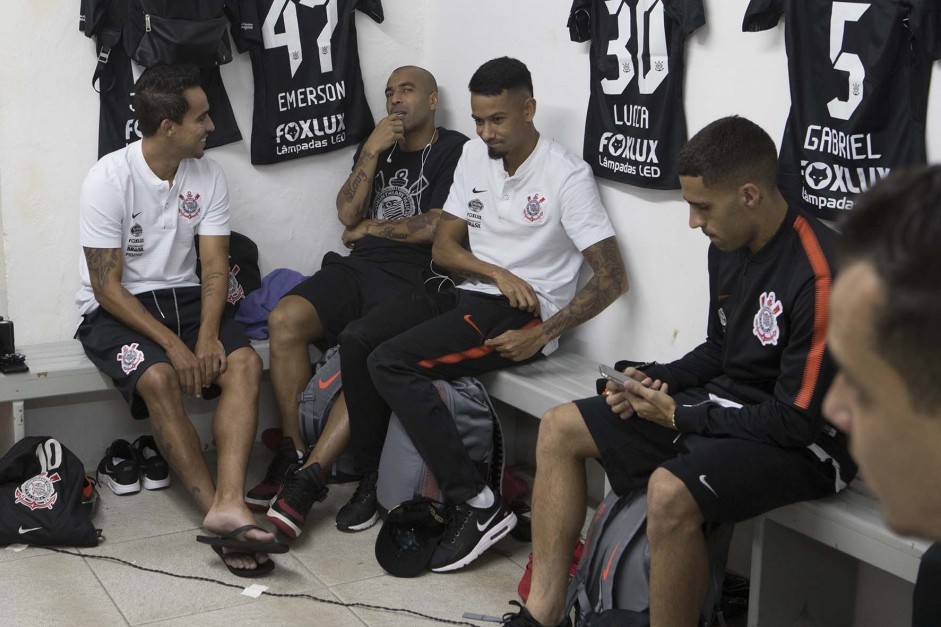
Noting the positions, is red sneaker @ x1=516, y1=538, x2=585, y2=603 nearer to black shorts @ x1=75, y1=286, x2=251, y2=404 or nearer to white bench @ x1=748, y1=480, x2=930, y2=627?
white bench @ x1=748, y1=480, x2=930, y2=627

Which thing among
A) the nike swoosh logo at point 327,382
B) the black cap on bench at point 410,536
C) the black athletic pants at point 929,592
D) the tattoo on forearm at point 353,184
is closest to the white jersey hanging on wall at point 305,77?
the tattoo on forearm at point 353,184

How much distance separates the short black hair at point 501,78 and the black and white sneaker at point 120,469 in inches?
68.2

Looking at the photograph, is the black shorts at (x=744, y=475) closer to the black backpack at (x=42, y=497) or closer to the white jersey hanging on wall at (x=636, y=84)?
the white jersey hanging on wall at (x=636, y=84)

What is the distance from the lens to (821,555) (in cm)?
265

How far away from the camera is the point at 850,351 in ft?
2.95

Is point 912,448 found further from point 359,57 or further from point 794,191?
point 359,57

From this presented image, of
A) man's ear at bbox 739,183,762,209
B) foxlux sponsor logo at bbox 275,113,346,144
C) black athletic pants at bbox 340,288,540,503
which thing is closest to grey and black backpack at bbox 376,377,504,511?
black athletic pants at bbox 340,288,540,503

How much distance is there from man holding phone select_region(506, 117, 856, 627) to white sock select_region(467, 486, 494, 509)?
17.3 inches

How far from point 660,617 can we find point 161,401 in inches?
68.1

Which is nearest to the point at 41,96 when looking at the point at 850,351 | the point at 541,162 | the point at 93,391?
the point at 93,391

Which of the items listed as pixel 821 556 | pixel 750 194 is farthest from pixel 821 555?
pixel 750 194

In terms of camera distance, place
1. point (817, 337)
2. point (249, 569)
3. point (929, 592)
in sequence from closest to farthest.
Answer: point (929, 592), point (817, 337), point (249, 569)

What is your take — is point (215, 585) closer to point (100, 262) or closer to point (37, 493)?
point (37, 493)

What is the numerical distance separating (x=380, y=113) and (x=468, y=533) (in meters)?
1.96
